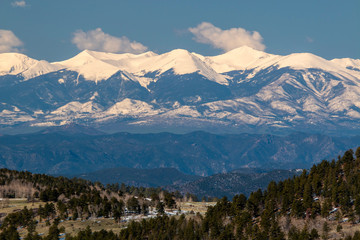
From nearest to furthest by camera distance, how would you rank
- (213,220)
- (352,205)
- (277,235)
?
(277,235) < (352,205) < (213,220)

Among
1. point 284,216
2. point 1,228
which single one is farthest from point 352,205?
point 1,228

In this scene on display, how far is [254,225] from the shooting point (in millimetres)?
188500

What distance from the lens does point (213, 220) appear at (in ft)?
637

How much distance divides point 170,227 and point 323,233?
55932 mm

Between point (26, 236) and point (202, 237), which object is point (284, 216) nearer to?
point (202, 237)

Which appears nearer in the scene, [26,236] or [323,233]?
[323,233]

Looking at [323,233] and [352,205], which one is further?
[352,205]

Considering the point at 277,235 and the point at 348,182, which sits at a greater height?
the point at 348,182

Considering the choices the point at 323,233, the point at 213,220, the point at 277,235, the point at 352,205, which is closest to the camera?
the point at 323,233

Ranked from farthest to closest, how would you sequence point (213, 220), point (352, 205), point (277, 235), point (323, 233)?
point (213, 220) < point (352, 205) < point (277, 235) < point (323, 233)

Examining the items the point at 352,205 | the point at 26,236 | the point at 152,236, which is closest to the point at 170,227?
the point at 152,236

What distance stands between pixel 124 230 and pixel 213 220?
3217 cm

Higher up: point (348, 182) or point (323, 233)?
point (348, 182)

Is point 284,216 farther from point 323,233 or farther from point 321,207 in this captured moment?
point 323,233
